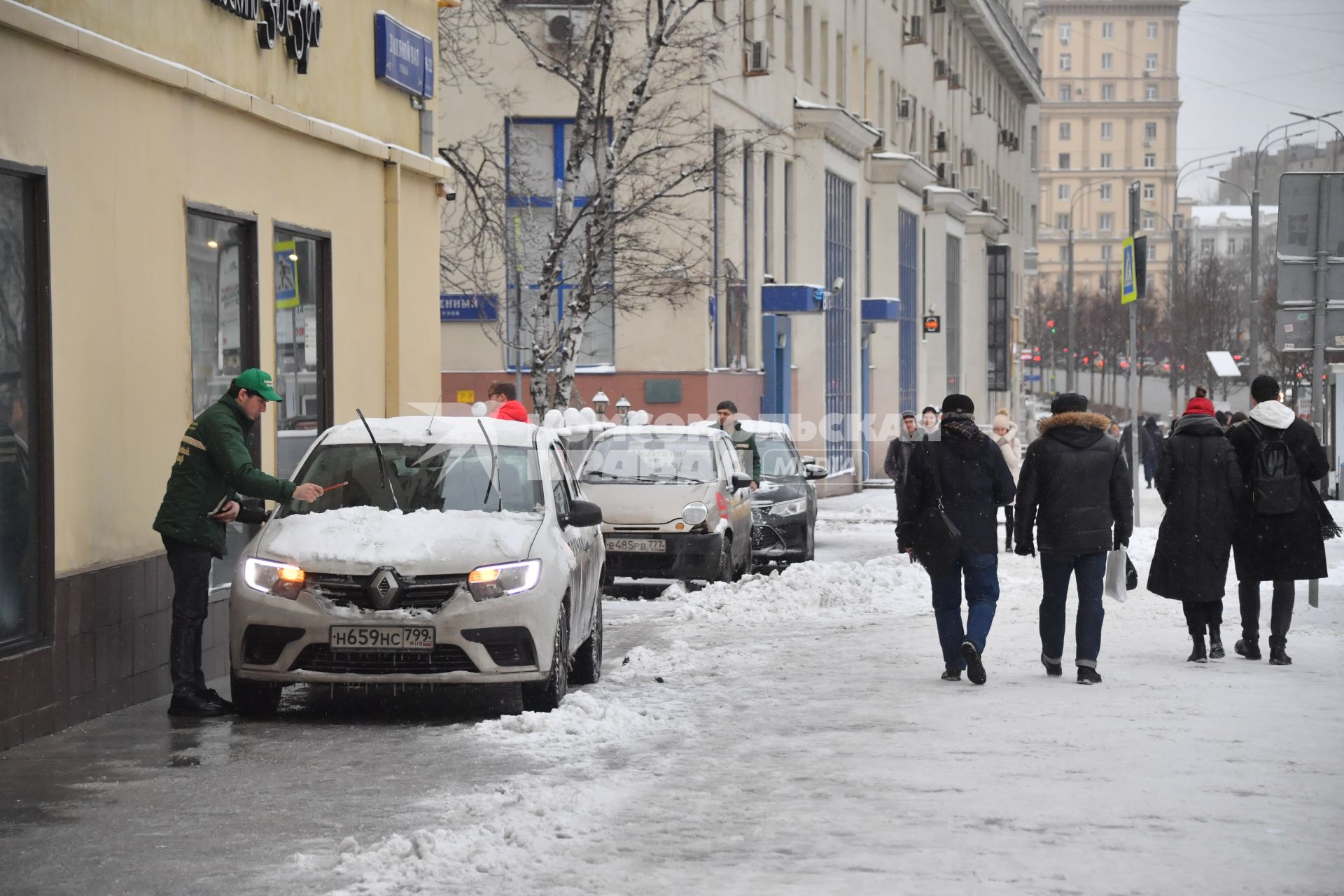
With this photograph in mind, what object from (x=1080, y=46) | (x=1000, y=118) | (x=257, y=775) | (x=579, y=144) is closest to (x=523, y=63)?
(x=579, y=144)

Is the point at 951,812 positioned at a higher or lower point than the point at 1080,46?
lower

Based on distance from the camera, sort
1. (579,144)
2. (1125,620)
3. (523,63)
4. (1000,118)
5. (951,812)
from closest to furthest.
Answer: (951,812) → (1125,620) → (579,144) → (523,63) → (1000,118)

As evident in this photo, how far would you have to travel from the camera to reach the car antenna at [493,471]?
35.3 ft

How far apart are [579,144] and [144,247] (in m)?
11.6

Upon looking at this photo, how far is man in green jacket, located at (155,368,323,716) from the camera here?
10117 millimetres

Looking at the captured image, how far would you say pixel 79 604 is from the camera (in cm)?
995

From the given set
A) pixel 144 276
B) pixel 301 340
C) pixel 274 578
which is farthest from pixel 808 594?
pixel 274 578

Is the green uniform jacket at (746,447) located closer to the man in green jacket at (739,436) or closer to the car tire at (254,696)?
the man in green jacket at (739,436)

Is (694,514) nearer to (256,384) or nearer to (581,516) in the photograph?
(581,516)

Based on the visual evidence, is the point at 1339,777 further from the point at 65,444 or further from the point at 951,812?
the point at 65,444

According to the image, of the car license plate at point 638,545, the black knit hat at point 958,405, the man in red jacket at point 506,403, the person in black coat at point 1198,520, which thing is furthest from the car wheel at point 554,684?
the man in red jacket at point 506,403

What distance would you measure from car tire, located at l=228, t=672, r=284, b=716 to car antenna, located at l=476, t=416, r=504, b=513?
1566mm

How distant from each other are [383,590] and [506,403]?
28.1 ft

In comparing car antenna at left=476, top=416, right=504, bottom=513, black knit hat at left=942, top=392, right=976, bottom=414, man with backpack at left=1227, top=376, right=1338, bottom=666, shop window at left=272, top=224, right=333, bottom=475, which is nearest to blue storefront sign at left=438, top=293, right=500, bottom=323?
shop window at left=272, top=224, right=333, bottom=475
